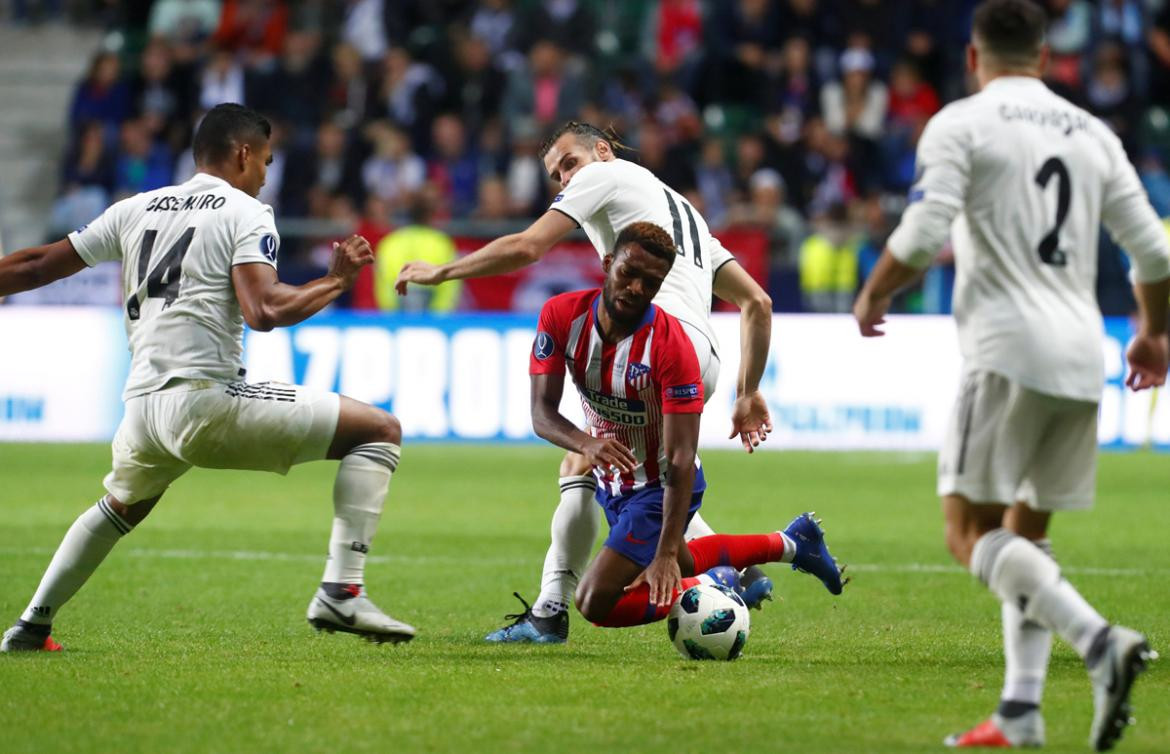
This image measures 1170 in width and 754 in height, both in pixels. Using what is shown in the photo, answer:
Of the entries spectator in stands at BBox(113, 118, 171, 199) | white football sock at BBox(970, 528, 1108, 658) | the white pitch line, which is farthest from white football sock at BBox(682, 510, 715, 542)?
spectator in stands at BBox(113, 118, 171, 199)

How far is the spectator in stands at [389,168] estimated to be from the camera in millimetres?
21359

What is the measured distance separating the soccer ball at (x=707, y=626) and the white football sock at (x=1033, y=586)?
186 cm

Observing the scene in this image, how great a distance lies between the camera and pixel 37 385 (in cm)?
1761

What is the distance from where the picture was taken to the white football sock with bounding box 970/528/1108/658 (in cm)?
470

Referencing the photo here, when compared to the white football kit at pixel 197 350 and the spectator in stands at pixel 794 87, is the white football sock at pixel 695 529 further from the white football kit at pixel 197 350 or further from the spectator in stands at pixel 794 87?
the spectator in stands at pixel 794 87

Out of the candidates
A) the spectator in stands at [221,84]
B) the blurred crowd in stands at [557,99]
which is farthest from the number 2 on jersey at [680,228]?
the spectator in stands at [221,84]

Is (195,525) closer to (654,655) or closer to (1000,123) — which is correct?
(654,655)

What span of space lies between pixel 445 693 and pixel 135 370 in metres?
1.78

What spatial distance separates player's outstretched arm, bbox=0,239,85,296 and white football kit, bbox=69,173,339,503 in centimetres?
5

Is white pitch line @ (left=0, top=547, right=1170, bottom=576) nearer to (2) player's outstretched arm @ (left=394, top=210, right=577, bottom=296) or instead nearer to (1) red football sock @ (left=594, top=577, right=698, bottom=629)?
(1) red football sock @ (left=594, top=577, right=698, bottom=629)

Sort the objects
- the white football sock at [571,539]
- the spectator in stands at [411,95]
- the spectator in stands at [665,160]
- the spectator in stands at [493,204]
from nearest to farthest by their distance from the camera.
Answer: the white football sock at [571,539]
the spectator in stands at [493,204]
the spectator in stands at [665,160]
the spectator in stands at [411,95]

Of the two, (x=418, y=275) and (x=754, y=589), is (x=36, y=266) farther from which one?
(x=754, y=589)

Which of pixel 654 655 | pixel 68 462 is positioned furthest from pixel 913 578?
pixel 68 462

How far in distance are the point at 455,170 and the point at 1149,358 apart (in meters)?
16.9
